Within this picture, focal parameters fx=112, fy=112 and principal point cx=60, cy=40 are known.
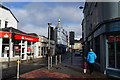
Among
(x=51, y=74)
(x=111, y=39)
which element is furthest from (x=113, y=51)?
(x=51, y=74)

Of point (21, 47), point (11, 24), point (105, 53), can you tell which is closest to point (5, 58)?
point (21, 47)

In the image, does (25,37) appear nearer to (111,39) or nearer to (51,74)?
(51,74)

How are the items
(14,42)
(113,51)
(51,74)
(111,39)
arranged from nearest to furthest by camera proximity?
(51,74) < (113,51) < (111,39) < (14,42)

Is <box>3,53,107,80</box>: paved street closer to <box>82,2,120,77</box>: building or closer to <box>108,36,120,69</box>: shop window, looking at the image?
<box>82,2,120,77</box>: building

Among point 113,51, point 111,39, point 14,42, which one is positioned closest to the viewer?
point 113,51

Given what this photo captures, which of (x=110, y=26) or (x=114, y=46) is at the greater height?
(x=110, y=26)

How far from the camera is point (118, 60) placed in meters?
8.30

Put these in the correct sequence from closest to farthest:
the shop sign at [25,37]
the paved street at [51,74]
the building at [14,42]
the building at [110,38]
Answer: the paved street at [51,74] → the building at [110,38] → the building at [14,42] → the shop sign at [25,37]

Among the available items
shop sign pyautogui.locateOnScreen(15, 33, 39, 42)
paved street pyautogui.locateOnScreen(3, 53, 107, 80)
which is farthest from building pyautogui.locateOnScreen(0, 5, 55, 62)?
paved street pyautogui.locateOnScreen(3, 53, 107, 80)

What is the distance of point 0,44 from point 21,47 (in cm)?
357

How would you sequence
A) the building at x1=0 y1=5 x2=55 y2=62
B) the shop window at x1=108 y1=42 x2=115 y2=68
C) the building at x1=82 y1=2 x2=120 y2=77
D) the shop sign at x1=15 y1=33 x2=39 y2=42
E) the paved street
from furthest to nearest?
the shop sign at x1=15 y1=33 x2=39 y2=42 < the building at x1=0 y1=5 x2=55 y2=62 < the shop window at x1=108 y1=42 x2=115 y2=68 < the building at x1=82 y1=2 x2=120 y2=77 < the paved street

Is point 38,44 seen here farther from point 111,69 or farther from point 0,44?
point 111,69

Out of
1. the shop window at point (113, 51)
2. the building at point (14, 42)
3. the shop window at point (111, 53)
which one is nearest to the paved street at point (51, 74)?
the shop window at point (111, 53)

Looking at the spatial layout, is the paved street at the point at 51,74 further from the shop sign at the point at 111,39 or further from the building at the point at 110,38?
the shop sign at the point at 111,39
